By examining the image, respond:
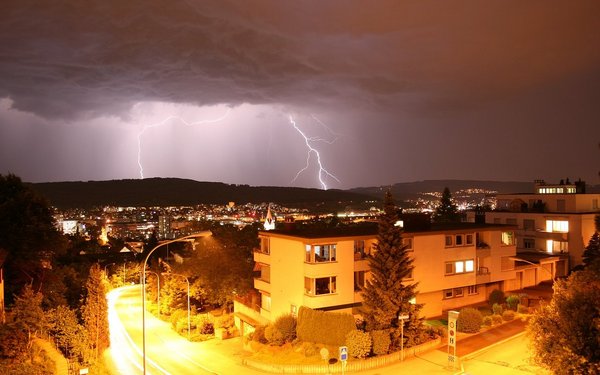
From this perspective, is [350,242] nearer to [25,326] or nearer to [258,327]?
[258,327]

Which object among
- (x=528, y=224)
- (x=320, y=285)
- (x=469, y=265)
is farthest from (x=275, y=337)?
(x=528, y=224)

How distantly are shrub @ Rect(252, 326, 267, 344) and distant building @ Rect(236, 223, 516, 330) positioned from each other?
2412mm

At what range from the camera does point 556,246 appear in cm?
5359

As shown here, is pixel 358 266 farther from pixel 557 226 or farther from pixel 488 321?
pixel 557 226

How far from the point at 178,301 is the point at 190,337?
11326 mm

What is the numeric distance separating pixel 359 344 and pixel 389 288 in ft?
13.2

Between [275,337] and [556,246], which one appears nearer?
[275,337]

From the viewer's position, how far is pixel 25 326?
29.8 metres

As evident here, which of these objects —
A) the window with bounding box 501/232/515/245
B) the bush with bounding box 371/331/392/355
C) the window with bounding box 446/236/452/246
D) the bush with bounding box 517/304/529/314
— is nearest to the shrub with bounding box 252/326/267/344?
the bush with bounding box 371/331/392/355

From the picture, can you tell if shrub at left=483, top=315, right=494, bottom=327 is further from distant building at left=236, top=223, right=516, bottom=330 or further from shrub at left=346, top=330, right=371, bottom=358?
shrub at left=346, top=330, right=371, bottom=358

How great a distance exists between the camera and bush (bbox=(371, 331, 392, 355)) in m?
27.4

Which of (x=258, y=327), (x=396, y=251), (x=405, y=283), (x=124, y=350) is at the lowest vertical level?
(x=124, y=350)

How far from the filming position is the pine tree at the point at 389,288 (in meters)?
28.8

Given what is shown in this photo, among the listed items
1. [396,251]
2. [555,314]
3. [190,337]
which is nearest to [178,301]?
[190,337]
